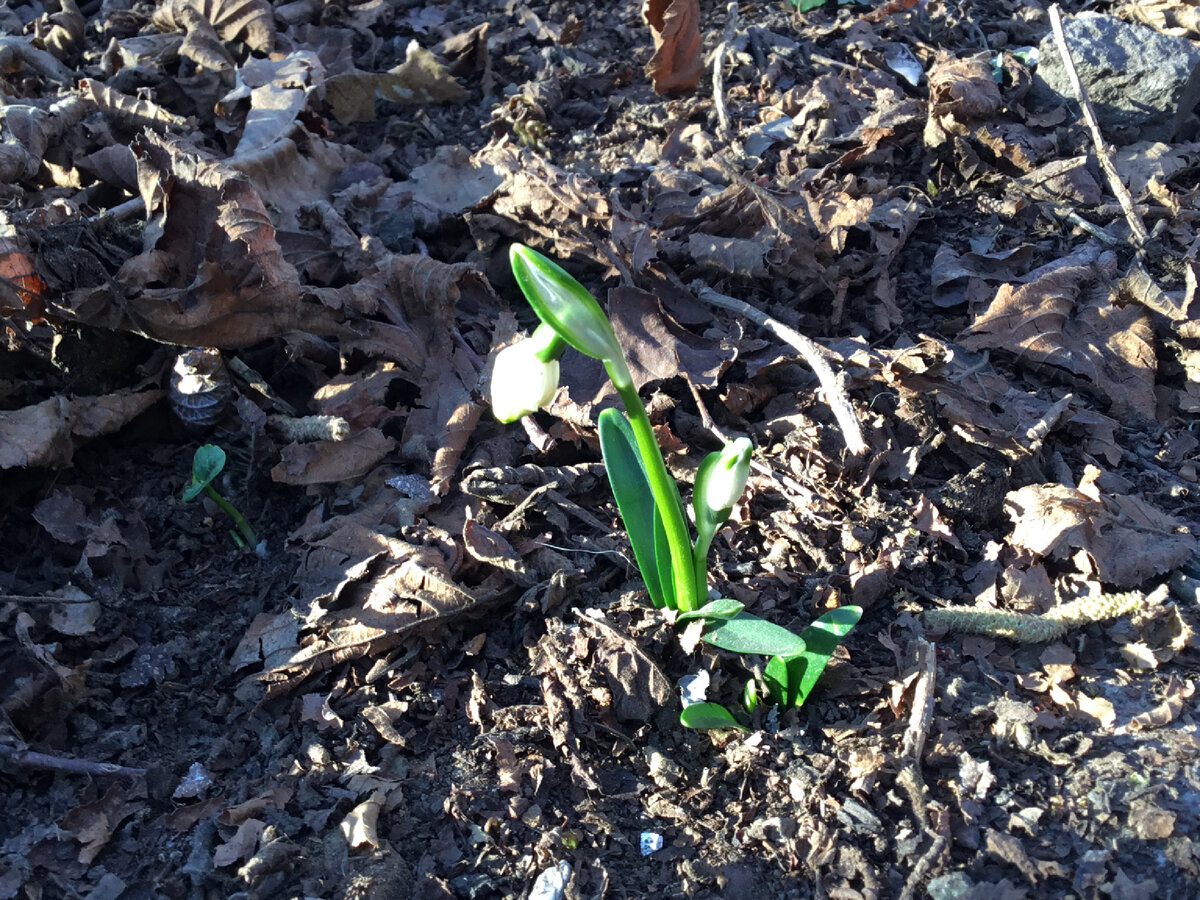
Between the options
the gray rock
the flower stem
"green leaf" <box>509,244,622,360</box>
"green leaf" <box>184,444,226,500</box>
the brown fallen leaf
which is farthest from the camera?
the gray rock

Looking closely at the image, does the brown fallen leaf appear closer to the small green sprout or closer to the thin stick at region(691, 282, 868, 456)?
the small green sprout

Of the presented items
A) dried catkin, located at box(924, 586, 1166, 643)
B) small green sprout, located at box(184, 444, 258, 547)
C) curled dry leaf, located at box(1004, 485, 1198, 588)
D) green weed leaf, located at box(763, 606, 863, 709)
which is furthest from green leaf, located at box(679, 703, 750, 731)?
small green sprout, located at box(184, 444, 258, 547)

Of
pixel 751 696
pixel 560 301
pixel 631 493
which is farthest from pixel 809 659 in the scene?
pixel 560 301

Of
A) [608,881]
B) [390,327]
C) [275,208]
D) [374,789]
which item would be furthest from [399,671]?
[275,208]

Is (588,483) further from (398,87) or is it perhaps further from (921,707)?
(398,87)

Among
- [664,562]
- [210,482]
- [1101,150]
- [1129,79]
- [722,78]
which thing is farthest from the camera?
[722,78]

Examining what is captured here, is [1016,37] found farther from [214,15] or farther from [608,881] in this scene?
[608,881]

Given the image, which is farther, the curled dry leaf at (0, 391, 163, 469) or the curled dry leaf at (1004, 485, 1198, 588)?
the curled dry leaf at (0, 391, 163, 469)
